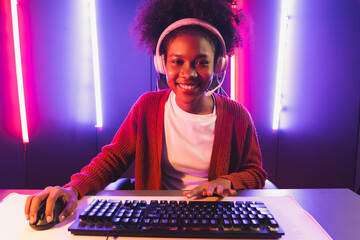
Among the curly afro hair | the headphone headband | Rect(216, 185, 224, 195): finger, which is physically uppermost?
the curly afro hair

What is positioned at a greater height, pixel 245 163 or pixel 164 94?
pixel 164 94

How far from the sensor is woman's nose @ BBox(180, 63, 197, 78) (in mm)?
896

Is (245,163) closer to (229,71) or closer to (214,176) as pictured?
(214,176)

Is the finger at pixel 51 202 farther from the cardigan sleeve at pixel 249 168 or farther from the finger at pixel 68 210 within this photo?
the cardigan sleeve at pixel 249 168

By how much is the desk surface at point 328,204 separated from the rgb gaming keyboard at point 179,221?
15 cm

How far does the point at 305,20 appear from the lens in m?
1.91

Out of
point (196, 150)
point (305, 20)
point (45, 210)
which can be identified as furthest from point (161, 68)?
point (305, 20)

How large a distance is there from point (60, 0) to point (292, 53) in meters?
2.10

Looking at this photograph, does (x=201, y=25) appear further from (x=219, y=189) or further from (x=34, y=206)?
(x=34, y=206)

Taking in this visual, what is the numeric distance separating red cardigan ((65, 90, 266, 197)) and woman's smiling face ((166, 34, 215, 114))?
0.69 ft

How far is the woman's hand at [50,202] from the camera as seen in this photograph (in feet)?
2.00

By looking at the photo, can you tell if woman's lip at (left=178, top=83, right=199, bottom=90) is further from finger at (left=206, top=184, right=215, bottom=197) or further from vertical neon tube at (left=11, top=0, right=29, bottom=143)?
vertical neon tube at (left=11, top=0, right=29, bottom=143)

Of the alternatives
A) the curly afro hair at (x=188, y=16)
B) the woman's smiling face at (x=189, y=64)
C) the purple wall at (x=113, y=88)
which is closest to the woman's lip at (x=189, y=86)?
the woman's smiling face at (x=189, y=64)

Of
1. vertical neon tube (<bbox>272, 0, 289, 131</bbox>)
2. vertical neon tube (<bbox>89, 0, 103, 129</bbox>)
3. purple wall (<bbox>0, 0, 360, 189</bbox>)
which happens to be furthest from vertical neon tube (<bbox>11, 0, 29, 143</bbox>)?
vertical neon tube (<bbox>272, 0, 289, 131</bbox>)
